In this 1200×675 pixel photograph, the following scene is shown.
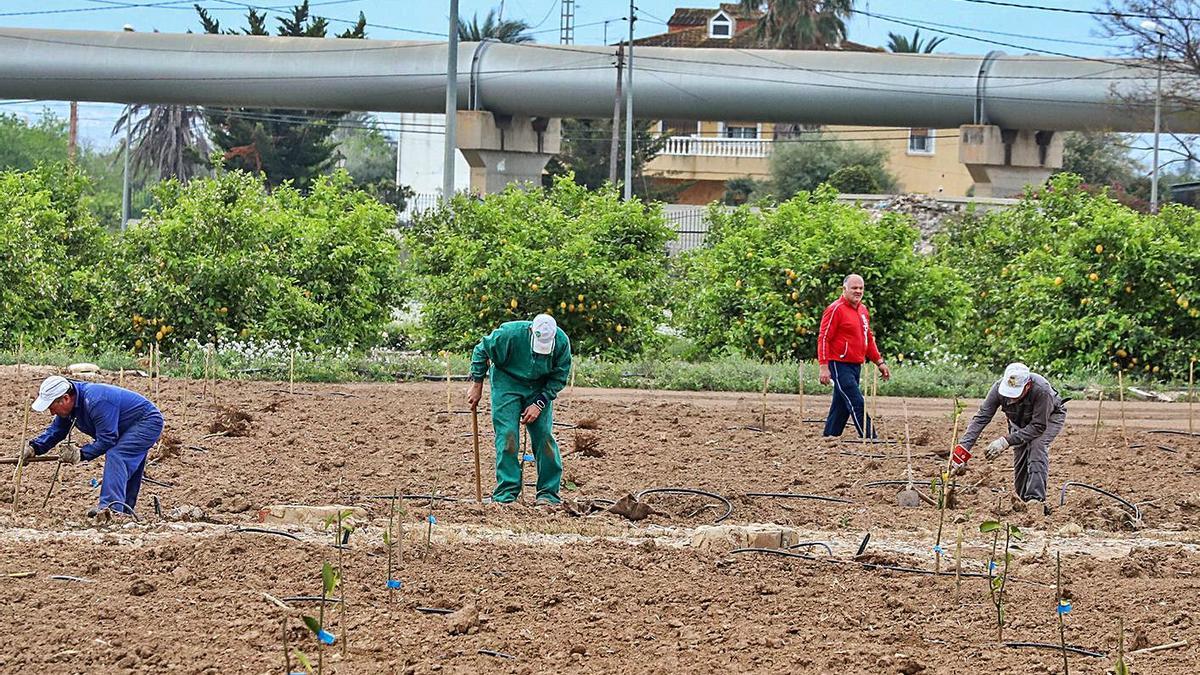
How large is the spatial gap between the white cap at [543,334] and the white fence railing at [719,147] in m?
48.0

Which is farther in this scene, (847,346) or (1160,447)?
(1160,447)

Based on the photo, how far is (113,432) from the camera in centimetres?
888

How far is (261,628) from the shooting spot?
6.28 metres

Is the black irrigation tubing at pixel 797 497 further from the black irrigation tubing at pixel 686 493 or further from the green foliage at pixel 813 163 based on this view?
the green foliage at pixel 813 163

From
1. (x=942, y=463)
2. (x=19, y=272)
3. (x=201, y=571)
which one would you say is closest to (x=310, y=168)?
(x=19, y=272)

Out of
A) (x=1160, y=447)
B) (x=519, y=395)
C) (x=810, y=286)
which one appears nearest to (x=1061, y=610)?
(x=519, y=395)

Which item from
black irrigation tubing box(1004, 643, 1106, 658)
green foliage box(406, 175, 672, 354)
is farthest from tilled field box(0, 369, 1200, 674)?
green foliage box(406, 175, 672, 354)

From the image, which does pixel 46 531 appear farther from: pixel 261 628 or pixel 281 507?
pixel 261 628

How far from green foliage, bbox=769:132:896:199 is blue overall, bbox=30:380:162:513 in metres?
43.5

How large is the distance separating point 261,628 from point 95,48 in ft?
94.9

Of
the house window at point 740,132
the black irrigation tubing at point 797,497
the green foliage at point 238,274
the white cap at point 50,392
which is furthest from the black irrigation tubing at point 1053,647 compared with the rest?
the house window at point 740,132

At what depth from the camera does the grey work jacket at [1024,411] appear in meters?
10.1

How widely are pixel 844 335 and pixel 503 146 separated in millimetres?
22376

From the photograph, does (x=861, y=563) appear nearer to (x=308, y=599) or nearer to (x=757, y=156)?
(x=308, y=599)
